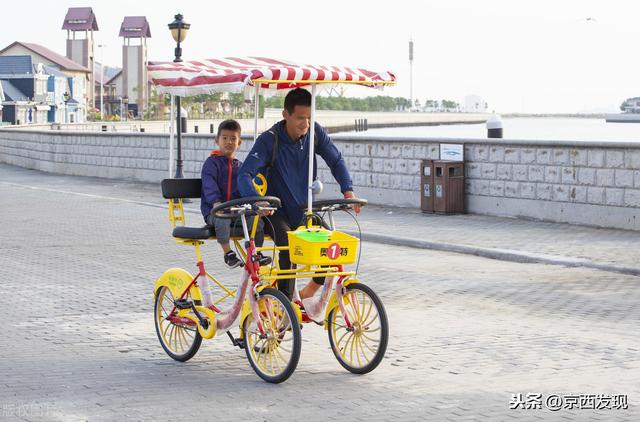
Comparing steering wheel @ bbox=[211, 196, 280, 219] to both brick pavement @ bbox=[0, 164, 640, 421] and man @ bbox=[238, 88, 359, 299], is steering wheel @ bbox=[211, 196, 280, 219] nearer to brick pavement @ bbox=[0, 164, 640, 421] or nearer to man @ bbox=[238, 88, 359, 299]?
man @ bbox=[238, 88, 359, 299]

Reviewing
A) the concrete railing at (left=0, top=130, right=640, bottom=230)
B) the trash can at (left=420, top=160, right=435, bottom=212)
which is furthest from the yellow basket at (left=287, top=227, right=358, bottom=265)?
the trash can at (left=420, top=160, right=435, bottom=212)

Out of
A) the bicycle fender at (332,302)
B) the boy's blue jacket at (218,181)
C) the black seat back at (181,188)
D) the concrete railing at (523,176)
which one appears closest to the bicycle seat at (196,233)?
the boy's blue jacket at (218,181)

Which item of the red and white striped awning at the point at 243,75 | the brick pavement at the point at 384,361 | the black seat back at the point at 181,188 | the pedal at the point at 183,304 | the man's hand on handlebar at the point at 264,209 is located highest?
the red and white striped awning at the point at 243,75

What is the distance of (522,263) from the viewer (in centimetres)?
1506

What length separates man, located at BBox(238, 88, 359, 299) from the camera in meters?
8.30

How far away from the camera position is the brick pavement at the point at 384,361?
706 cm

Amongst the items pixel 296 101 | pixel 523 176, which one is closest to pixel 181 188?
pixel 296 101

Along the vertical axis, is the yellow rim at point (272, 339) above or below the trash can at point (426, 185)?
below

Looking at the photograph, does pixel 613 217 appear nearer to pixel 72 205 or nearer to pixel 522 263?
pixel 522 263

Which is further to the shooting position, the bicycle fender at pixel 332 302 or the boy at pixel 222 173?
the boy at pixel 222 173

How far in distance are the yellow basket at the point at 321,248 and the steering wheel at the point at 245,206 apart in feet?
0.80

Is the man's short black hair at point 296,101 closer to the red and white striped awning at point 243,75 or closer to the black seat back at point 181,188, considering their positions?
the red and white striped awning at point 243,75

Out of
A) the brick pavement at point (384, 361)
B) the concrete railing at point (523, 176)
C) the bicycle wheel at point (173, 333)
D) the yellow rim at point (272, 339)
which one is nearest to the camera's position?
the brick pavement at point (384, 361)

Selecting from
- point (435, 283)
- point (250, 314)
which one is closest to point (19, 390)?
point (250, 314)
